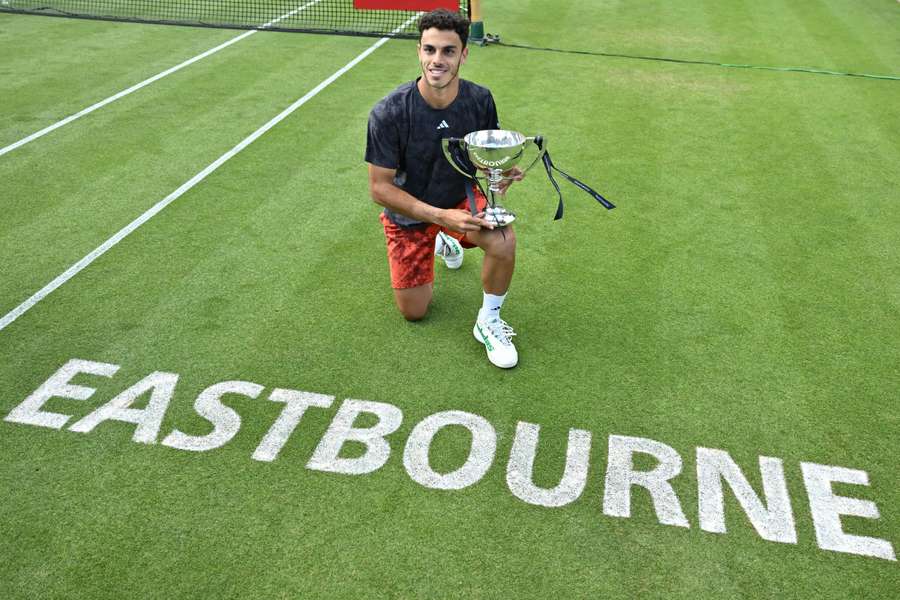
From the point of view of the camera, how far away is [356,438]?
14.5 feet

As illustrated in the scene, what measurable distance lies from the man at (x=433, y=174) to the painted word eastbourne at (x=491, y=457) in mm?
889

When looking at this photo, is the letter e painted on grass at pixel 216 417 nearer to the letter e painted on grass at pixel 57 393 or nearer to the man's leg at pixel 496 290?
the letter e painted on grass at pixel 57 393

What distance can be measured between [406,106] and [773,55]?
387 inches

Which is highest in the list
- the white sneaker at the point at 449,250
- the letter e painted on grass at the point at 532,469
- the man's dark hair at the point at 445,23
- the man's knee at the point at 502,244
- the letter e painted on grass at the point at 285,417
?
the man's dark hair at the point at 445,23

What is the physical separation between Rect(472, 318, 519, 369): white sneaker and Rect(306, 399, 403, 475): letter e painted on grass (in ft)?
2.65

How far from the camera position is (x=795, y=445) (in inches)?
175

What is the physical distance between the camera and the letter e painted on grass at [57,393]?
4492mm

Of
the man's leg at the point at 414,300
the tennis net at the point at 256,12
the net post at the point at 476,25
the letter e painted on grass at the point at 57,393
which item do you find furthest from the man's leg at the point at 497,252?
the tennis net at the point at 256,12

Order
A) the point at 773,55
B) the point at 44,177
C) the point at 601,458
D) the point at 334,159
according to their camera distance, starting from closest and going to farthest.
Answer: the point at 601,458 → the point at 44,177 → the point at 334,159 → the point at 773,55

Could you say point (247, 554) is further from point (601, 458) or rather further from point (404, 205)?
point (404, 205)

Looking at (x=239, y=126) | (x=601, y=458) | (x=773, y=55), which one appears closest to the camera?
(x=601, y=458)

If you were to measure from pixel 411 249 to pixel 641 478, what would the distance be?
7.07 ft

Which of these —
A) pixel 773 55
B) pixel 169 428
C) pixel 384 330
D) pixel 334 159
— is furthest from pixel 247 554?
pixel 773 55

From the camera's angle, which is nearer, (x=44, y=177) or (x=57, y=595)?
(x=57, y=595)
